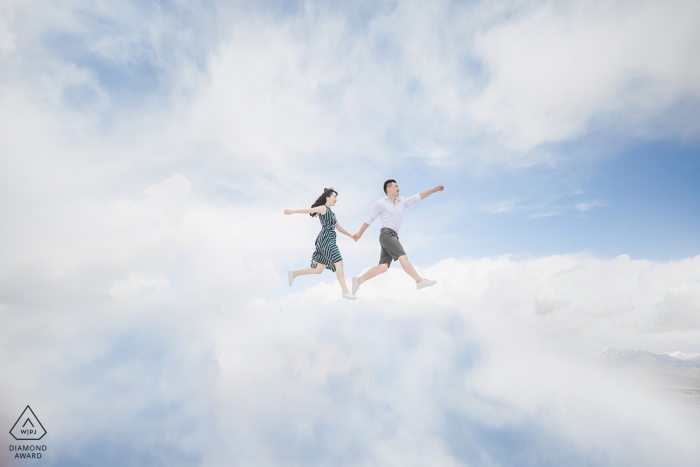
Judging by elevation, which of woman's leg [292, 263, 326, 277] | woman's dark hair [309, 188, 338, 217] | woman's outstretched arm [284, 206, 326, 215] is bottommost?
woman's leg [292, 263, 326, 277]

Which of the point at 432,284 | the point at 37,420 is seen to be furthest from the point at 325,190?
the point at 37,420

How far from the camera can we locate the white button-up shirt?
14.7 metres

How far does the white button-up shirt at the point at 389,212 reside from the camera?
14742 mm

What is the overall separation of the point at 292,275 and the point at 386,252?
10.2 feet

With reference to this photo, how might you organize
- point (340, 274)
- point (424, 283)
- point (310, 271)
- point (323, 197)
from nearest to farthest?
point (424, 283), point (340, 274), point (323, 197), point (310, 271)

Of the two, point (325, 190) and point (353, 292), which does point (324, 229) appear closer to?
point (325, 190)

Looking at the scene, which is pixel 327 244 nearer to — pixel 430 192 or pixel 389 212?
pixel 389 212

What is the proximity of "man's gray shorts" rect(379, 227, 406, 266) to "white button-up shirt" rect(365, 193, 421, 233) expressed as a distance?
19 centimetres

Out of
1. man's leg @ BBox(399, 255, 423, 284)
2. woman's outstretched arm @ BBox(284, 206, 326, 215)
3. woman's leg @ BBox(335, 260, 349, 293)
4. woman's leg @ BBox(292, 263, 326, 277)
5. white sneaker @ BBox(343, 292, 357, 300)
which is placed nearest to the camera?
woman's outstretched arm @ BBox(284, 206, 326, 215)

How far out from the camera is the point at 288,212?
1432cm

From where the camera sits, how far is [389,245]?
1462cm

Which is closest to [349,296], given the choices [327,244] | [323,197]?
[327,244]

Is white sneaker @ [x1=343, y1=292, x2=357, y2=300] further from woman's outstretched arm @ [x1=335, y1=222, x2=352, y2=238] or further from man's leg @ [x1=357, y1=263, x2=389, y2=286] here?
woman's outstretched arm @ [x1=335, y1=222, x2=352, y2=238]

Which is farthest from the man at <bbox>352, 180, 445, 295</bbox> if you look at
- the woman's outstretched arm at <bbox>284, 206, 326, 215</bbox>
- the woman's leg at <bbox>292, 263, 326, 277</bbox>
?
the woman's outstretched arm at <bbox>284, 206, 326, 215</bbox>
